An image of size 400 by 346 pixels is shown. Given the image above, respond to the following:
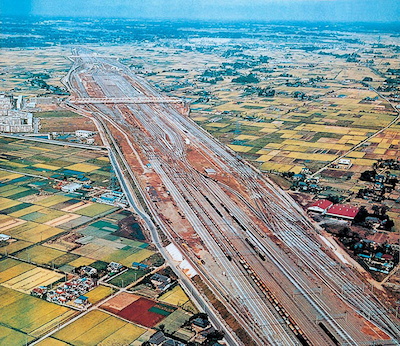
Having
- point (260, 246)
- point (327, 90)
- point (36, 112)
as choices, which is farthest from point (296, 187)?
point (327, 90)

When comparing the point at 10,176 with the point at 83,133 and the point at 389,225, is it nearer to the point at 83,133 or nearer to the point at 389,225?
the point at 83,133

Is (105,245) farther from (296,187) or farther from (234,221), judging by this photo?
(296,187)

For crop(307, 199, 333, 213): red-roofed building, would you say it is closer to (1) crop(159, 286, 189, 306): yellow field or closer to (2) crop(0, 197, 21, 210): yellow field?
(1) crop(159, 286, 189, 306): yellow field

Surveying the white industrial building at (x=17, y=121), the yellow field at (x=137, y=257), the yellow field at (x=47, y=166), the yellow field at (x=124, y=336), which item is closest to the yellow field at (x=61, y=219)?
the yellow field at (x=137, y=257)

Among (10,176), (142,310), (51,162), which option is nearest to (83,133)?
(51,162)

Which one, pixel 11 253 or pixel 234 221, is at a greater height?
pixel 11 253

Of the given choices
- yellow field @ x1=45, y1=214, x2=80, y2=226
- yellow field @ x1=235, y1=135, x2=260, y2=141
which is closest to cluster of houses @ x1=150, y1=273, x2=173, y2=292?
yellow field @ x1=45, y1=214, x2=80, y2=226
